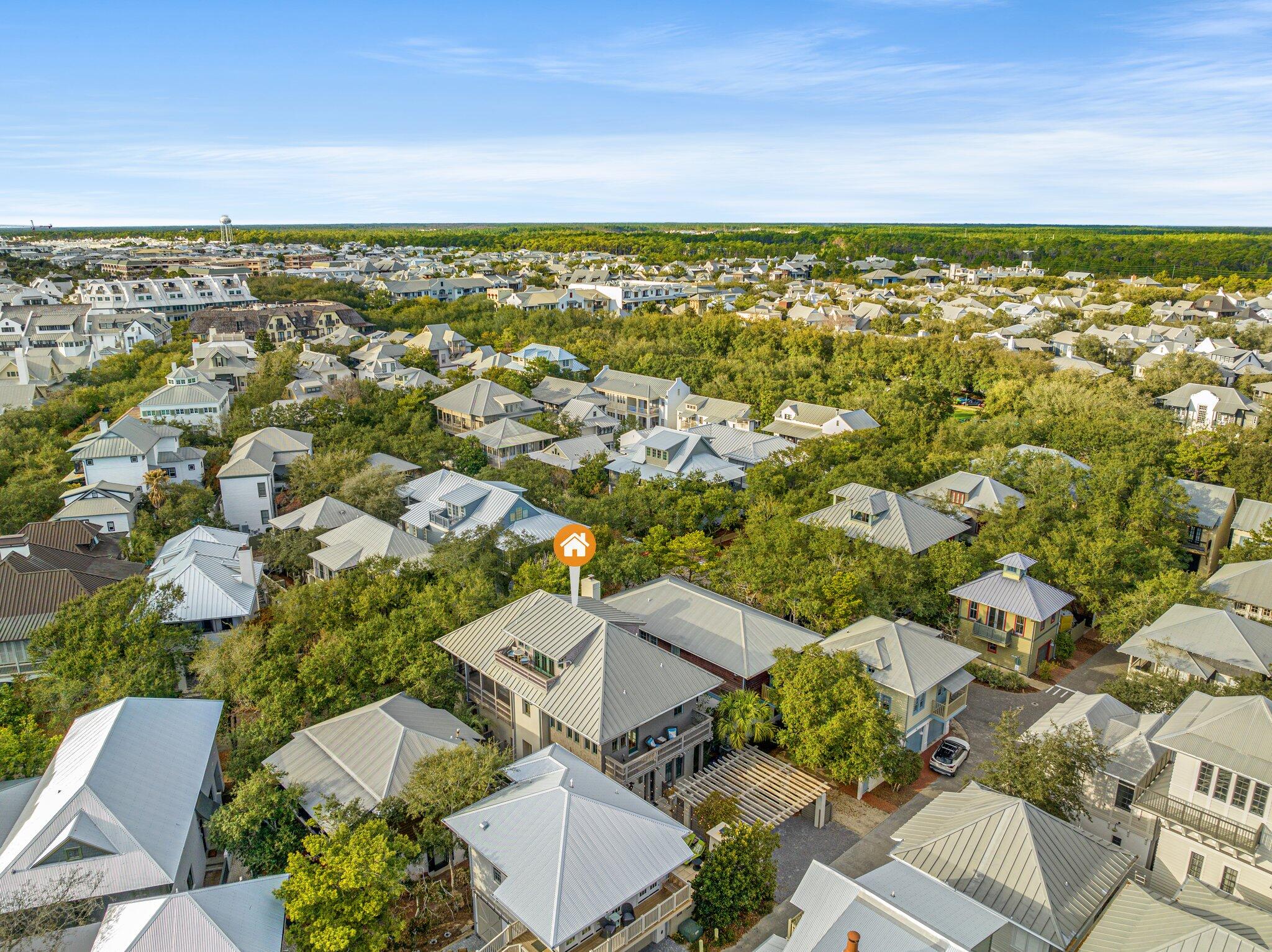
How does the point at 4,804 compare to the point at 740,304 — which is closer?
the point at 4,804

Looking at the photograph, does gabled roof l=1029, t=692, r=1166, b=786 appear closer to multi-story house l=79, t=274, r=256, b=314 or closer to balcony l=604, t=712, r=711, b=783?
balcony l=604, t=712, r=711, b=783

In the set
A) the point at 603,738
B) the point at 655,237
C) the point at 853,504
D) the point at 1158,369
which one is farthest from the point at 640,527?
the point at 655,237

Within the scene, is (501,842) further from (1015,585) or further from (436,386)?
(436,386)

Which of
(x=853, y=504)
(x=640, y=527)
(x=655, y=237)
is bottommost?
(x=640, y=527)

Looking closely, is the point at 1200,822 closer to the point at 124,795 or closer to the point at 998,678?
the point at 998,678

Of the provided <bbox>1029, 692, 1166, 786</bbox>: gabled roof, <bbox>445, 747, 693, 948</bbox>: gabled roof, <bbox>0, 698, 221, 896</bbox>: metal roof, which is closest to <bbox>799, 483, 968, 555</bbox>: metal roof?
<bbox>1029, 692, 1166, 786</bbox>: gabled roof

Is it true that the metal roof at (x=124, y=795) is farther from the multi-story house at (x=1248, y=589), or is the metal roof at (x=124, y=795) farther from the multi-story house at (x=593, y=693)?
the multi-story house at (x=1248, y=589)
